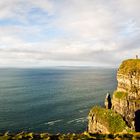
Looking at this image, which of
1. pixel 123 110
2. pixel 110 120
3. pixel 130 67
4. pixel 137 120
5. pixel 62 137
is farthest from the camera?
pixel 130 67

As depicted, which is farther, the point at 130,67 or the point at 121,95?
the point at 130,67

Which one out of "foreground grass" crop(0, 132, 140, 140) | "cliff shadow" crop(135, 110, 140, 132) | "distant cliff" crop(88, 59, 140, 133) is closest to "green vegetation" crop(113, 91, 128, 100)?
"distant cliff" crop(88, 59, 140, 133)

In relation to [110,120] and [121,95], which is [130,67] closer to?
[121,95]

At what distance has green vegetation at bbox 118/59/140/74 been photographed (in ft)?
493

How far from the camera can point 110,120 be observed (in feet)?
405

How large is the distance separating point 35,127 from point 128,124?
50337 millimetres

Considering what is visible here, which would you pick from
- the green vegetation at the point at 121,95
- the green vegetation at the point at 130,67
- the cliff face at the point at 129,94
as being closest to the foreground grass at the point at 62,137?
the cliff face at the point at 129,94

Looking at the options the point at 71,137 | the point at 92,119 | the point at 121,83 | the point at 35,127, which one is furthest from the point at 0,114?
the point at 71,137

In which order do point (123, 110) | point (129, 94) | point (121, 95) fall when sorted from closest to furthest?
point (123, 110) → point (129, 94) → point (121, 95)

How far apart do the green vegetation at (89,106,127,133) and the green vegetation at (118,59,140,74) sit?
31474 mm

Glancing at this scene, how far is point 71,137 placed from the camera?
179ft

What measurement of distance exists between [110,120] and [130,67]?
43.9m

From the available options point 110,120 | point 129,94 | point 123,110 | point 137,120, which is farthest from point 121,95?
point 110,120

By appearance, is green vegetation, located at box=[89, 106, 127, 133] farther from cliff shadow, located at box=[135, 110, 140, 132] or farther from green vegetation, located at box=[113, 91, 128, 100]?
green vegetation, located at box=[113, 91, 128, 100]
